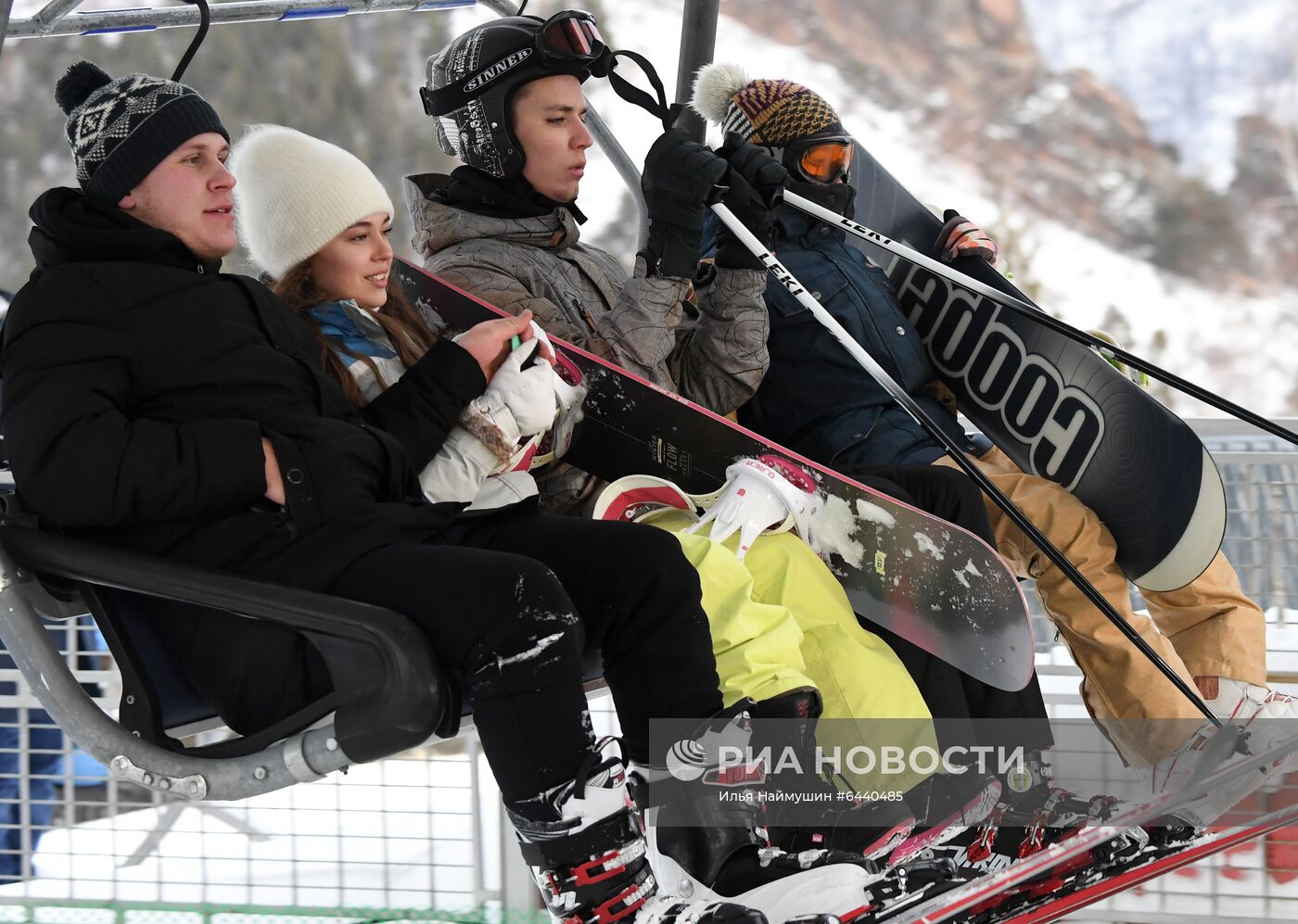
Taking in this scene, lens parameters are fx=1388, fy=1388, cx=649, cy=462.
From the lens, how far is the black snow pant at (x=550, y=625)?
1.24 metres

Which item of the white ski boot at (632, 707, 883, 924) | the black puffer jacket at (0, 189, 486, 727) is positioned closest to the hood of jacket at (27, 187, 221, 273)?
the black puffer jacket at (0, 189, 486, 727)

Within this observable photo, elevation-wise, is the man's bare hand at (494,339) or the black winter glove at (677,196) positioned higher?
the black winter glove at (677,196)

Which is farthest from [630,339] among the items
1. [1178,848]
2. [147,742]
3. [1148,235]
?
[1148,235]

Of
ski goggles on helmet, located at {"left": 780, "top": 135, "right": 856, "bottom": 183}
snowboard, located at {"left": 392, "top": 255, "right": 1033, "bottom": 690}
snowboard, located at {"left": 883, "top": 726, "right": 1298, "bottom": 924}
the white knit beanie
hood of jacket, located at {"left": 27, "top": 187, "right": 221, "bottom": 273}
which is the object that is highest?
ski goggles on helmet, located at {"left": 780, "top": 135, "right": 856, "bottom": 183}

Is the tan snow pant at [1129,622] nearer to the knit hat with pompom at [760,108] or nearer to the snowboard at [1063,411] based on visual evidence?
the snowboard at [1063,411]

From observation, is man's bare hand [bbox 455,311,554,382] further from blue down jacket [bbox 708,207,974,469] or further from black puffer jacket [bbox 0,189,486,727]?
blue down jacket [bbox 708,207,974,469]

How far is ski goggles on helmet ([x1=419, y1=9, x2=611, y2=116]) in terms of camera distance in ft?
6.03

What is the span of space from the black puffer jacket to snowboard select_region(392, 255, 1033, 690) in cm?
36

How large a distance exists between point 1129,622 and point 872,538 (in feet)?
1.67

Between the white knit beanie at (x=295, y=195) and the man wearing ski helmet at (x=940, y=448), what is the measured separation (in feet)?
2.32

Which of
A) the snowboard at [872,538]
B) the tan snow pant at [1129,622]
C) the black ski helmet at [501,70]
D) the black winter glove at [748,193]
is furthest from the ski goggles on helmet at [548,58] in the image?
the tan snow pant at [1129,622]

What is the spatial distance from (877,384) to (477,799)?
3.27 feet

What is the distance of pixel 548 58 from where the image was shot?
1.87 metres

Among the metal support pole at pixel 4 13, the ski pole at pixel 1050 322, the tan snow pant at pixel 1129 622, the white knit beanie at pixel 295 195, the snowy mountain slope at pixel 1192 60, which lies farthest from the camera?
the snowy mountain slope at pixel 1192 60
